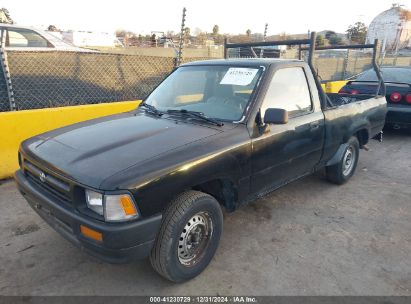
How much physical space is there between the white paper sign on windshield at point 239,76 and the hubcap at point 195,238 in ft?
4.52

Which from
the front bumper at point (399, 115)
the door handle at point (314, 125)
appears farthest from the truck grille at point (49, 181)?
the front bumper at point (399, 115)

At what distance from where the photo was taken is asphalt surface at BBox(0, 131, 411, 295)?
2.68m

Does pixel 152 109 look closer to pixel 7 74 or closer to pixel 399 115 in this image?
pixel 7 74

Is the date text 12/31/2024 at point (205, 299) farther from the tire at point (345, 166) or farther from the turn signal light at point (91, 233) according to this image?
the tire at point (345, 166)

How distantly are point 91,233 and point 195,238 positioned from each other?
873 millimetres

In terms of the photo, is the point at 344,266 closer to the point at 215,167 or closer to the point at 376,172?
the point at 215,167

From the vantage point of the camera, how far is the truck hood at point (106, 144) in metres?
2.35

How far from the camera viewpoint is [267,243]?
10.8 ft

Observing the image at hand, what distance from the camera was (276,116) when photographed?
2.93 meters

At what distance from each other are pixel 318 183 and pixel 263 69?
2.22 m

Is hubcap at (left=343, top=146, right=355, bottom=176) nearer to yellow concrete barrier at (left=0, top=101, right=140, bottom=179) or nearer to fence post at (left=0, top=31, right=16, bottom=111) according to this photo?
yellow concrete barrier at (left=0, top=101, right=140, bottom=179)

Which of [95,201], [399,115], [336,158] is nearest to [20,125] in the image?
[95,201]

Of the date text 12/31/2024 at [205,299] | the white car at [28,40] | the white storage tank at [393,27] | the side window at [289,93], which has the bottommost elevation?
the date text 12/31/2024 at [205,299]

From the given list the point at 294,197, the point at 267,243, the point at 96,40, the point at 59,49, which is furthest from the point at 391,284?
the point at 96,40
